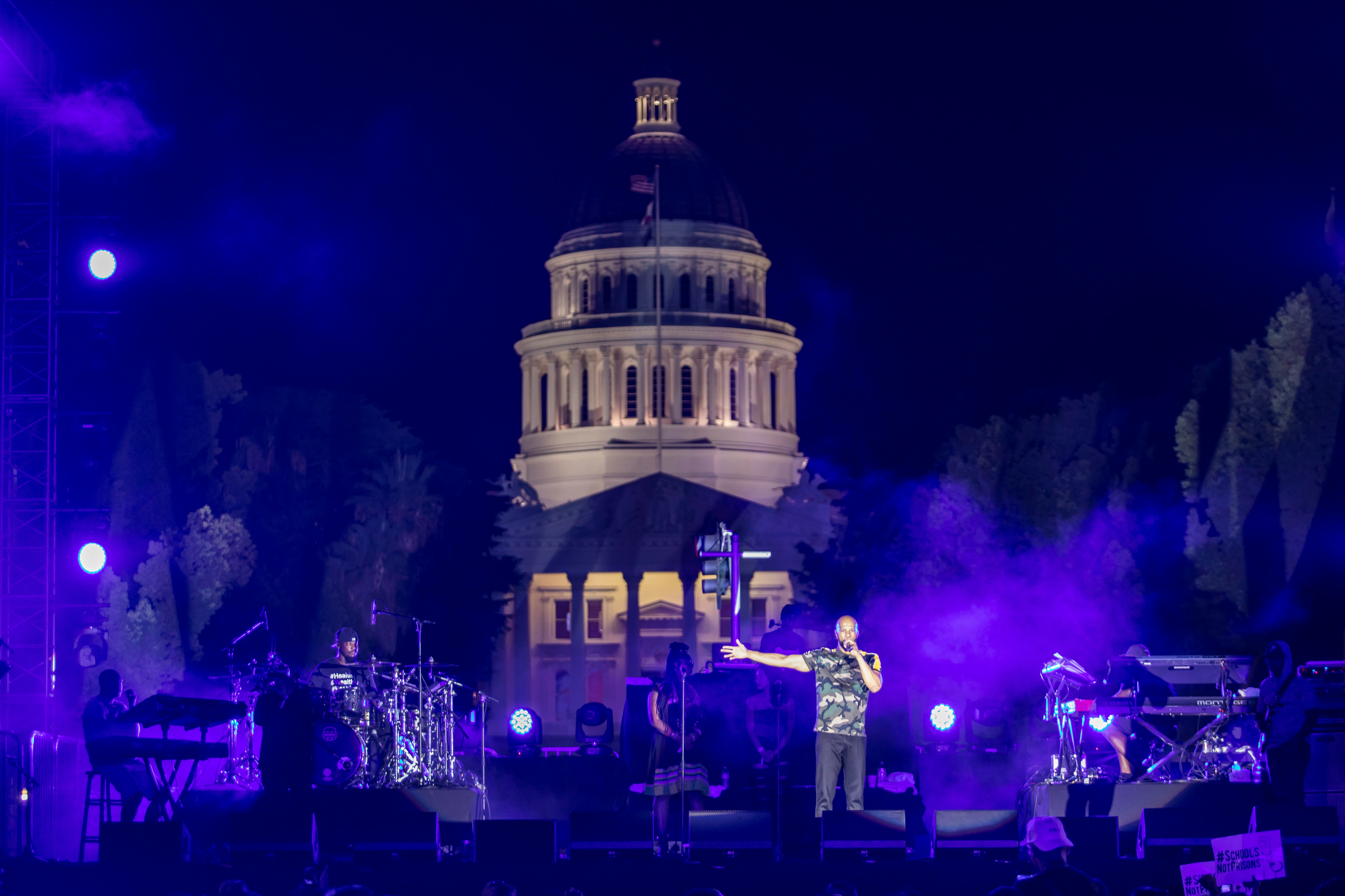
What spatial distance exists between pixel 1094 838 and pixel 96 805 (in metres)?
10.4

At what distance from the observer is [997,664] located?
132 feet

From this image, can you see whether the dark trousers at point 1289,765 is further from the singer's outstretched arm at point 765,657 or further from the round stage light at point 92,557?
the round stage light at point 92,557

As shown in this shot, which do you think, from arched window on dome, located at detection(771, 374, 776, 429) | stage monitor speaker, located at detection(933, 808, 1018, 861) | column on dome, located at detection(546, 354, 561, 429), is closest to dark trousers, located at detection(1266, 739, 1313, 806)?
stage monitor speaker, located at detection(933, 808, 1018, 861)

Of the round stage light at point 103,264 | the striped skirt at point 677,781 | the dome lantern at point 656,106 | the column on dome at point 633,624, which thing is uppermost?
the dome lantern at point 656,106

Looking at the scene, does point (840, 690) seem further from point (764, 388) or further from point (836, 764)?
point (764, 388)

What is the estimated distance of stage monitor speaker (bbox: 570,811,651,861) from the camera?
50.1 feet

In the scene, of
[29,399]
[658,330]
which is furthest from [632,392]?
[29,399]

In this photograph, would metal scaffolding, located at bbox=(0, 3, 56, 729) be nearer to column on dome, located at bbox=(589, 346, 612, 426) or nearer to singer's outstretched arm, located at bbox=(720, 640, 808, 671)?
singer's outstretched arm, located at bbox=(720, 640, 808, 671)

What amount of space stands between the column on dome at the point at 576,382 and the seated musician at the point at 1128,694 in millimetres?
82505

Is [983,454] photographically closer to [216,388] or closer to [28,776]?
[216,388]

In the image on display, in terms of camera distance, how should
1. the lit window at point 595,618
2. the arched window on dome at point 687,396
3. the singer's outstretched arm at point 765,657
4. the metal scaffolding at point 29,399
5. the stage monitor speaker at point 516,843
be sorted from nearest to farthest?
the stage monitor speaker at point 516,843 < the singer's outstretched arm at point 765,657 < the metal scaffolding at point 29,399 < the lit window at point 595,618 < the arched window on dome at point 687,396

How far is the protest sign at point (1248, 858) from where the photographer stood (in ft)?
40.9

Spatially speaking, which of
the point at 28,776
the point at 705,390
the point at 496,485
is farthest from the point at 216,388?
the point at 705,390

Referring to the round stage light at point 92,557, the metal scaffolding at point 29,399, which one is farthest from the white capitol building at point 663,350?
the metal scaffolding at point 29,399
